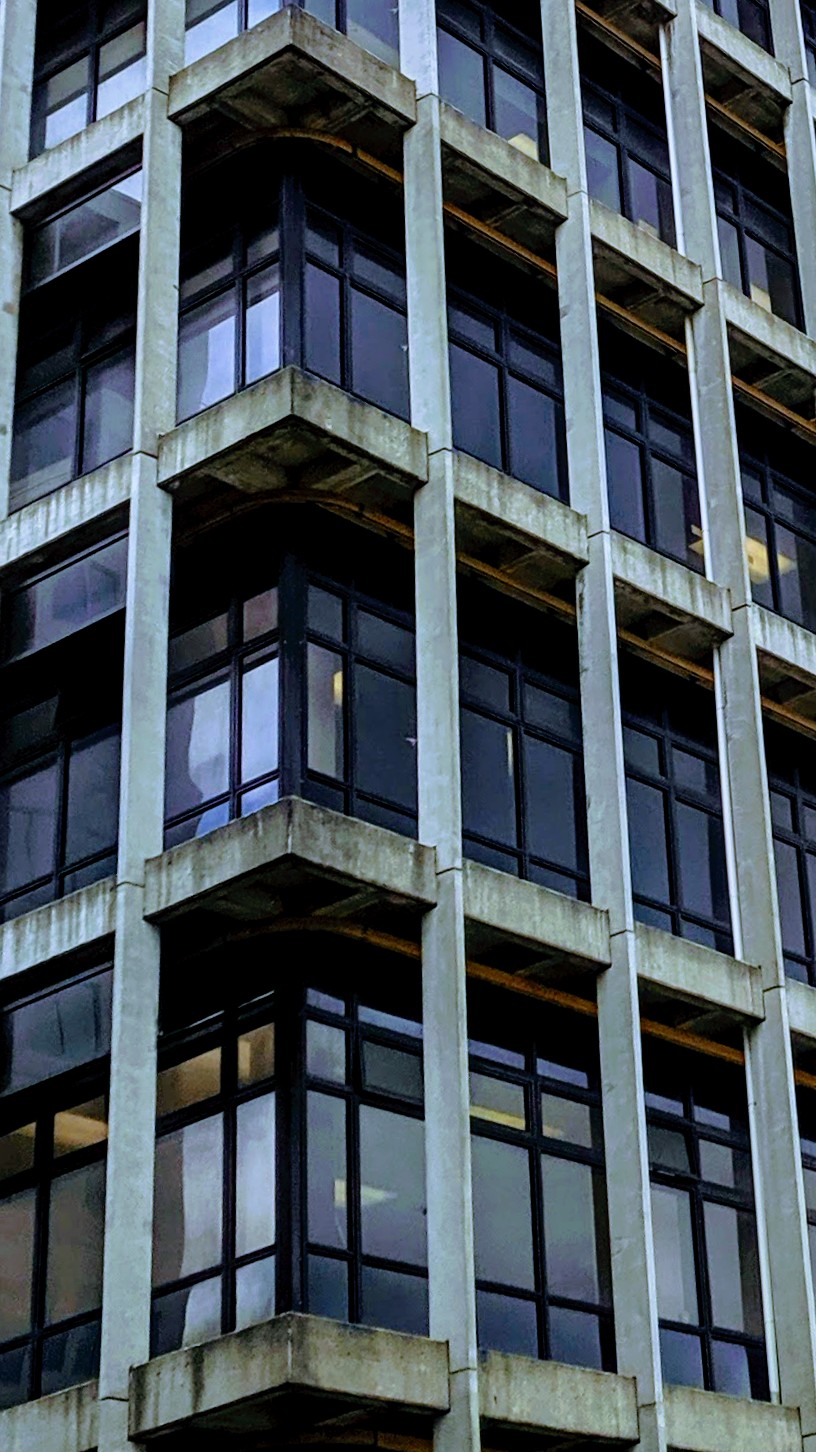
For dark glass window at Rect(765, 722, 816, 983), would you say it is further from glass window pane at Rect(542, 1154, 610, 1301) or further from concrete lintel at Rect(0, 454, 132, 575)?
concrete lintel at Rect(0, 454, 132, 575)

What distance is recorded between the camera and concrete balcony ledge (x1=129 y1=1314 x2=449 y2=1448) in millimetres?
19516

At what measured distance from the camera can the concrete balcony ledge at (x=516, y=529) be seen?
25.2 meters

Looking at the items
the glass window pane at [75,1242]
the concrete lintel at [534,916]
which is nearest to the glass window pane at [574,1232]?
the concrete lintel at [534,916]

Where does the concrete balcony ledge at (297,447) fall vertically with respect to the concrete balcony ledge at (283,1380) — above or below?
above

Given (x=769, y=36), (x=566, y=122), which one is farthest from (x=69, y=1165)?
(x=769, y=36)

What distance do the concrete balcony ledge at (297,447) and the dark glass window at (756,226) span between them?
380 inches

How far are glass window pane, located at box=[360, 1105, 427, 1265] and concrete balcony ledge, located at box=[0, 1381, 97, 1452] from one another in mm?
2984

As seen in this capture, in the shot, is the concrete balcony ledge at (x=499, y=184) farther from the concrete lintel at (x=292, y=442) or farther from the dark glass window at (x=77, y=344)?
the concrete lintel at (x=292, y=442)

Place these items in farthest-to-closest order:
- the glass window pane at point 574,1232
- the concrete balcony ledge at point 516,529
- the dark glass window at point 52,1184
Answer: the concrete balcony ledge at point 516,529, the glass window pane at point 574,1232, the dark glass window at point 52,1184

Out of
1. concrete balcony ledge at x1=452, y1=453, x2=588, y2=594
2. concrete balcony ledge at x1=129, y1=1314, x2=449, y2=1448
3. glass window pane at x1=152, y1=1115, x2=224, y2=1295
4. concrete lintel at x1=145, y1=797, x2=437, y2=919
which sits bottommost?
concrete balcony ledge at x1=129, y1=1314, x2=449, y2=1448

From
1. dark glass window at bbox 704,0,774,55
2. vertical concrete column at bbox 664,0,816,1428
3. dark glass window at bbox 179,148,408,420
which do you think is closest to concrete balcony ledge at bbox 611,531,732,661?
vertical concrete column at bbox 664,0,816,1428

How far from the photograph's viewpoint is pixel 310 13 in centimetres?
2633

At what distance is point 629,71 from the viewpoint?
31.5 meters

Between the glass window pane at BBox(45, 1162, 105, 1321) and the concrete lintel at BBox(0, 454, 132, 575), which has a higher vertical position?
the concrete lintel at BBox(0, 454, 132, 575)
